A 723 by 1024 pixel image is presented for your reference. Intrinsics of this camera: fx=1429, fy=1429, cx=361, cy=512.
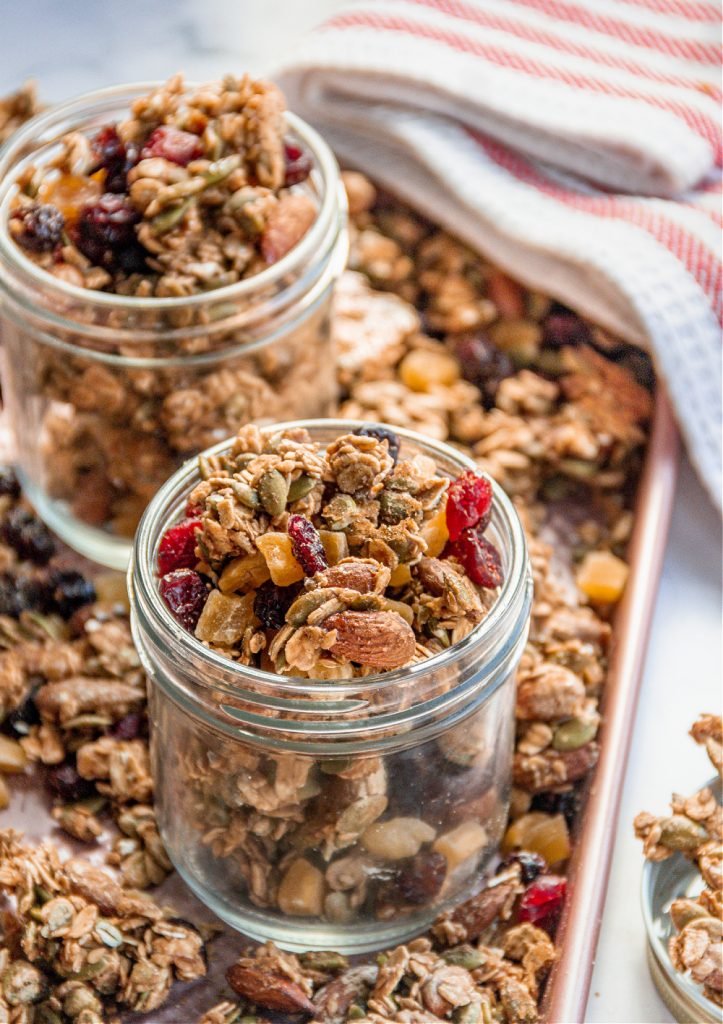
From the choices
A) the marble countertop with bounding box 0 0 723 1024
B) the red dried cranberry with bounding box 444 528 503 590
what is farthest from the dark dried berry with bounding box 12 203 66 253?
the marble countertop with bounding box 0 0 723 1024

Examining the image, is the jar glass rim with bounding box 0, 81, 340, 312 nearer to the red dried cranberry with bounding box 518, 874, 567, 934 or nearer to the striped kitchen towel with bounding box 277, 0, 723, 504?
the striped kitchen towel with bounding box 277, 0, 723, 504

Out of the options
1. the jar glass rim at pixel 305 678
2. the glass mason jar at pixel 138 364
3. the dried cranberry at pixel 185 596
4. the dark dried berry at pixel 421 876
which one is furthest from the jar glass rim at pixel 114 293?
the dark dried berry at pixel 421 876

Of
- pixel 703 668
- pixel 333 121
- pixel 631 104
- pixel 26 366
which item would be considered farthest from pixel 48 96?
pixel 703 668

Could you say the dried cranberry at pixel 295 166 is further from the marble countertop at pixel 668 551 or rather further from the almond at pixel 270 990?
→ the almond at pixel 270 990

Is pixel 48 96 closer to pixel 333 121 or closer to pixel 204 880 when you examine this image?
pixel 333 121

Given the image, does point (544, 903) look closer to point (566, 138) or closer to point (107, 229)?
point (107, 229)

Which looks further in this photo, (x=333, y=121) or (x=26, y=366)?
(x=333, y=121)

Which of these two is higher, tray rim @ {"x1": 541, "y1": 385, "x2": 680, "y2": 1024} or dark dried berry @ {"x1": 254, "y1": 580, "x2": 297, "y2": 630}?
dark dried berry @ {"x1": 254, "y1": 580, "x2": 297, "y2": 630}
